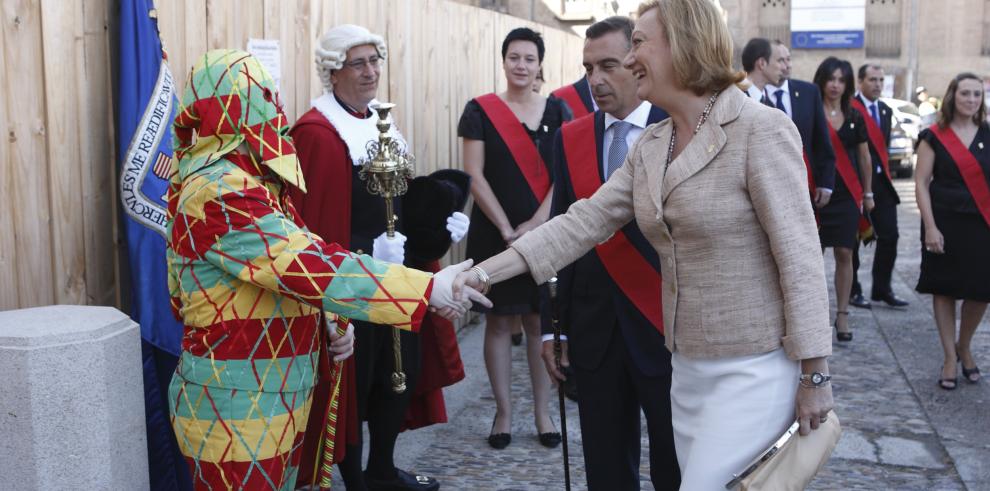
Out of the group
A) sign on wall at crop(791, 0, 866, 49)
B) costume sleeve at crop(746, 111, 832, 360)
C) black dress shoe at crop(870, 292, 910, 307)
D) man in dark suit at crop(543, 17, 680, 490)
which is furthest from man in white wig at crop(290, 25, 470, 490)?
sign on wall at crop(791, 0, 866, 49)

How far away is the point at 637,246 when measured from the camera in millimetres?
3680

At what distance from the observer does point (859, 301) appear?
9.89m

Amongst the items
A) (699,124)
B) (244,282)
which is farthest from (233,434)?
(699,124)

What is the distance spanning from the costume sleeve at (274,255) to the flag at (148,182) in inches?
35.5

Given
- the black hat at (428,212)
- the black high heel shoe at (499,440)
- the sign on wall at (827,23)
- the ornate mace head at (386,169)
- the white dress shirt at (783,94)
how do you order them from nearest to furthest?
the ornate mace head at (386,169) < the black hat at (428,212) < the black high heel shoe at (499,440) < the white dress shirt at (783,94) < the sign on wall at (827,23)

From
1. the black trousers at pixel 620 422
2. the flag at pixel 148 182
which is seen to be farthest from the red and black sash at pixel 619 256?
the flag at pixel 148 182

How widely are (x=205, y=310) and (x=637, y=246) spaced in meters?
1.43

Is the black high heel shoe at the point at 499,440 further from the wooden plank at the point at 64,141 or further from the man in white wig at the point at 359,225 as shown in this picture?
the wooden plank at the point at 64,141

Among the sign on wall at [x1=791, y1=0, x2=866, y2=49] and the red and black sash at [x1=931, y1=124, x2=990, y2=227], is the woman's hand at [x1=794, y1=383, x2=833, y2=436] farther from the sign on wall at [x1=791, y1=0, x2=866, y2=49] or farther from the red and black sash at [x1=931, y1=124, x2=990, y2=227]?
the sign on wall at [x1=791, y1=0, x2=866, y2=49]

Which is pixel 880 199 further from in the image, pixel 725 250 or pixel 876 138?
pixel 725 250

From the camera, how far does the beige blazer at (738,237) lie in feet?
9.50

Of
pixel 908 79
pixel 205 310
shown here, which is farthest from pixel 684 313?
pixel 908 79

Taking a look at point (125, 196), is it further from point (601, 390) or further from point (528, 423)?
point (528, 423)

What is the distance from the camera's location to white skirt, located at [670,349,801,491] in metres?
2.97
